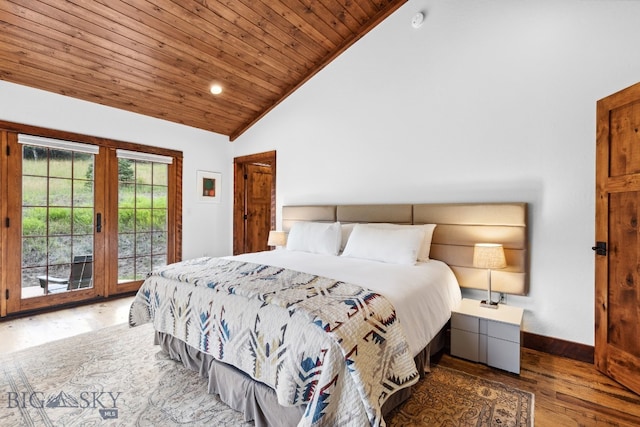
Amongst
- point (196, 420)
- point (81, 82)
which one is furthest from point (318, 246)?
point (81, 82)

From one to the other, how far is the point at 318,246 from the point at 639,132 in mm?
2664

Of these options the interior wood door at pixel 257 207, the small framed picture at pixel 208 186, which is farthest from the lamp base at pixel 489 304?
the small framed picture at pixel 208 186

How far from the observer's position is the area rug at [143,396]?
1705 millimetres

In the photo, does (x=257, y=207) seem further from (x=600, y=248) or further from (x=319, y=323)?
(x=600, y=248)

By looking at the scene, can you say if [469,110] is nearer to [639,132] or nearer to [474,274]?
[639,132]

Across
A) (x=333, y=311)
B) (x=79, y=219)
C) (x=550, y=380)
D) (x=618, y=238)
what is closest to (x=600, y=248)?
(x=618, y=238)

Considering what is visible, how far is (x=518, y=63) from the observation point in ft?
8.84

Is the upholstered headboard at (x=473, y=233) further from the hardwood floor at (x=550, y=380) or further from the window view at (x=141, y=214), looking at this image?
the window view at (x=141, y=214)

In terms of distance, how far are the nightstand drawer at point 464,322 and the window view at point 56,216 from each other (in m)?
4.19

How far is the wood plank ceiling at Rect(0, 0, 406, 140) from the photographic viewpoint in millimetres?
2686

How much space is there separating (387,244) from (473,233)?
2.63 ft

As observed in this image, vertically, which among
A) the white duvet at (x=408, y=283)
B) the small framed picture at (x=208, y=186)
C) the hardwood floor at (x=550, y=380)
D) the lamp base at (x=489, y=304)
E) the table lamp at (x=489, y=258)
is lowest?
the hardwood floor at (x=550, y=380)

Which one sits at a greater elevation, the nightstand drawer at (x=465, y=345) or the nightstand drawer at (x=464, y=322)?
the nightstand drawer at (x=464, y=322)

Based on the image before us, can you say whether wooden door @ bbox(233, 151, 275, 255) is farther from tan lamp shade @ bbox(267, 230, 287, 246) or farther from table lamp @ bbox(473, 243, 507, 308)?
table lamp @ bbox(473, 243, 507, 308)
